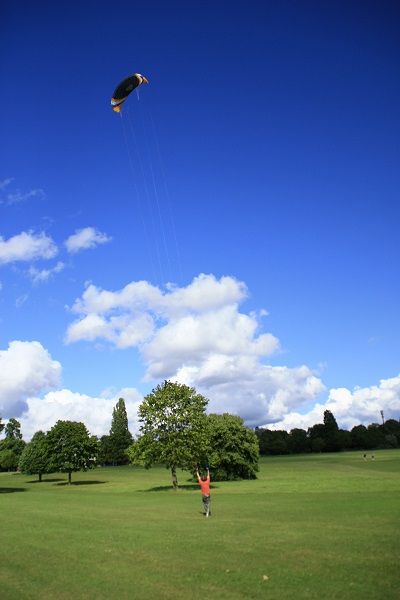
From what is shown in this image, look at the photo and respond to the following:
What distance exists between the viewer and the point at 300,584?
10.0 metres

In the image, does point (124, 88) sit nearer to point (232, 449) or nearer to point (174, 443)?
point (174, 443)

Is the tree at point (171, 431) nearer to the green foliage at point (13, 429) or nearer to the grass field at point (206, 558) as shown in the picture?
the grass field at point (206, 558)

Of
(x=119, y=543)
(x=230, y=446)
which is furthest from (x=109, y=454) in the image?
(x=119, y=543)

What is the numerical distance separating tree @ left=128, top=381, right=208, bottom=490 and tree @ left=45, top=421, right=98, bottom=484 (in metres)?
27.7

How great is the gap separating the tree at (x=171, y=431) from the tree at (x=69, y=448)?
27.7m

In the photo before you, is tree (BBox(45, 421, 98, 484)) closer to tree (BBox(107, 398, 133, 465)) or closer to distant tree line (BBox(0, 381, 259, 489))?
distant tree line (BBox(0, 381, 259, 489))

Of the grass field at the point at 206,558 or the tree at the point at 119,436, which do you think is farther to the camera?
the tree at the point at 119,436

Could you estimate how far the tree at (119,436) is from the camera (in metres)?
159

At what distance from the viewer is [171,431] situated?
47.4 meters

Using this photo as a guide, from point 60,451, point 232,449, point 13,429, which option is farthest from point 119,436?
point 232,449

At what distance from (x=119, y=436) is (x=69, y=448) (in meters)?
94.7

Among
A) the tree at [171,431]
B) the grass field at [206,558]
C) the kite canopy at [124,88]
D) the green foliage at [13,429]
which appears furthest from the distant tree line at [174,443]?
the green foliage at [13,429]

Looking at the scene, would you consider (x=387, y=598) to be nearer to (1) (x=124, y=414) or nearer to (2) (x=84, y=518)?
(2) (x=84, y=518)

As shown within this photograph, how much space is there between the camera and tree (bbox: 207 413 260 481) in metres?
59.4
